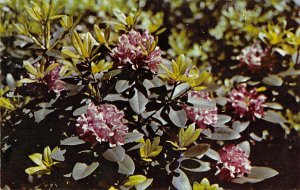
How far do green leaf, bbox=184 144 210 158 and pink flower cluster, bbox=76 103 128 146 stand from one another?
261mm

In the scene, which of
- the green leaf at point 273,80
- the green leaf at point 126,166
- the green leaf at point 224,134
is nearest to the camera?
the green leaf at point 126,166

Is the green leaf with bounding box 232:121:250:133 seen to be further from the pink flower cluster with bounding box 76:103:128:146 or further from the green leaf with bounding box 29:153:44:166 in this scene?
the green leaf with bounding box 29:153:44:166

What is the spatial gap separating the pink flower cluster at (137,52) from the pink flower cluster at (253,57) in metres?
0.89

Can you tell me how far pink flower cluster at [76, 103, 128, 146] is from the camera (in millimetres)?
1576

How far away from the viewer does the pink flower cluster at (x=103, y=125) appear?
1576mm

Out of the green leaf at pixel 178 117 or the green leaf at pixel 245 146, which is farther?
the green leaf at pixel 245 146

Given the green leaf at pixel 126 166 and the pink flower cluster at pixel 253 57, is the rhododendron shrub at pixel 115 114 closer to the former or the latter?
the green leaf at pixel 126 166

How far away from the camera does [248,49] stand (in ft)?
8.18

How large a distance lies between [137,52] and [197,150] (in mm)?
440

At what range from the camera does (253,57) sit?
240 centimetres

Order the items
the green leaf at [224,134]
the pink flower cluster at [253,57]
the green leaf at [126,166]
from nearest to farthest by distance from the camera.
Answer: the green leaf at [126,166], the green leaf at [224,134], the pink flower cluster at [253,57]

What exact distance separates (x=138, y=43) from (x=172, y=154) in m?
0.47

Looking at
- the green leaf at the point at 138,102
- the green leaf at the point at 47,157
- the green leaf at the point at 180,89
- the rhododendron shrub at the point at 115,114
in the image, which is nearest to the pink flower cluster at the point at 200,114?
the rhododendron shrub at the point at 115,114

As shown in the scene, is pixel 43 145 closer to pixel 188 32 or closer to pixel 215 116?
pixel 215 116
